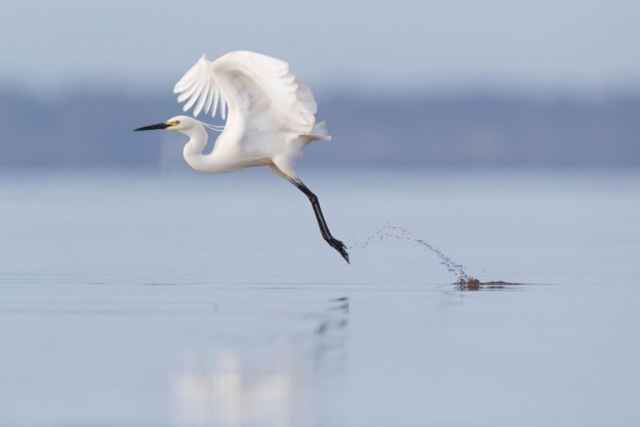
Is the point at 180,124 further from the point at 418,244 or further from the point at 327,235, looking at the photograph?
the point at 418,244

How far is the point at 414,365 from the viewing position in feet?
38.6

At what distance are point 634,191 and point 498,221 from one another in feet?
62.0

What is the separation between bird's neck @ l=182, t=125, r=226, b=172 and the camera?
58.6ft

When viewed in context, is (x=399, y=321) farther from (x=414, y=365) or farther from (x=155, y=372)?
(x=155, y=372)

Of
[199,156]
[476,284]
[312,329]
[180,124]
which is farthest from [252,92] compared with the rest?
[312,329]

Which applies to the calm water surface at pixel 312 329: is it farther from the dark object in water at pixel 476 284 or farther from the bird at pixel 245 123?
the bird at pixel 245 123

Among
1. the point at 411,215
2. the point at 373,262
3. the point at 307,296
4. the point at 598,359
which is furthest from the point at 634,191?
the point at 598,359

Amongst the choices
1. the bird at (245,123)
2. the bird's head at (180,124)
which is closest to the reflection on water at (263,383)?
the bird at (245,123)

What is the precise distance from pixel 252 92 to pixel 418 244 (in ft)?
20.9

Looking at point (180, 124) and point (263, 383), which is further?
point (180, 124)

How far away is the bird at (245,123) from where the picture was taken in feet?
56.5

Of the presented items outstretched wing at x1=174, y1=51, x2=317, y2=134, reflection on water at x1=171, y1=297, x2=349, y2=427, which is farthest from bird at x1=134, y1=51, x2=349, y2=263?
reflection on water at x1=171, y1=297, x2=349, y2=427

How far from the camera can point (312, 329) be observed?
1344cm

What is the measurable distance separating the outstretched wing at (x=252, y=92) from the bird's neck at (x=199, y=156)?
0.77 ft
